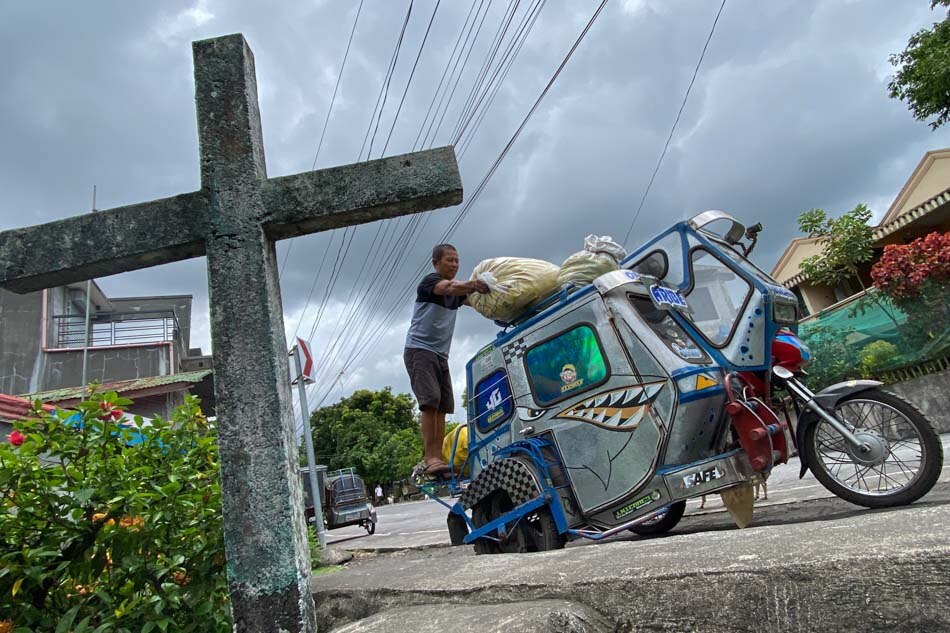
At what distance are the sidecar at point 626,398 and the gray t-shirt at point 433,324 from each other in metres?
0.43

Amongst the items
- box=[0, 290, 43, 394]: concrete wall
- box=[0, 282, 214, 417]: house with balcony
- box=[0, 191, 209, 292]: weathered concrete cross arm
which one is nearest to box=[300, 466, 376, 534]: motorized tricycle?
box=[0, 282, 214, 417]: house with balcony

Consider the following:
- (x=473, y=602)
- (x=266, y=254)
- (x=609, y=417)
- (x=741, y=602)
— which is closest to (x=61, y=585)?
(x=266, y=254)

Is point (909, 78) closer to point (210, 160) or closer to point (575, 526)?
point (575, 526)

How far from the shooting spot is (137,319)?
1848 centimetres

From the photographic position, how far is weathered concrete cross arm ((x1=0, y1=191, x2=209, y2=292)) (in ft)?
8.09

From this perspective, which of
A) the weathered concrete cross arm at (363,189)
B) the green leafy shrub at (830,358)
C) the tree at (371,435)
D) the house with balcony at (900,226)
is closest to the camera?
the weathered concrete cross arm at (363,189)

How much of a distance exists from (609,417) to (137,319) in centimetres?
1862

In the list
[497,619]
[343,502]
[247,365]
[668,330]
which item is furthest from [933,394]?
Answer: [343,502]

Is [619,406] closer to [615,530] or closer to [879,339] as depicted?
[615,530]

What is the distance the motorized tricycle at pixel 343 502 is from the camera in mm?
13148

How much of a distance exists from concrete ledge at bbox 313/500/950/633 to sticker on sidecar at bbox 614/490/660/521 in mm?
1431

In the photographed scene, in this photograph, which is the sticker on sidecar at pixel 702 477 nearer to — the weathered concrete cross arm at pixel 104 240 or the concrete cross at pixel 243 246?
the concrete cross at pixel 243 246

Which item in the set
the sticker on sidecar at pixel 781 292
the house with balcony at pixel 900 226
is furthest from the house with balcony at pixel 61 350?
the house with balcony at pixel 900 226

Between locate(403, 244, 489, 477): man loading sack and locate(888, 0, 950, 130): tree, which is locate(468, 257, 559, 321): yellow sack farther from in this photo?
locate(888, 0, 950, 130): tree
